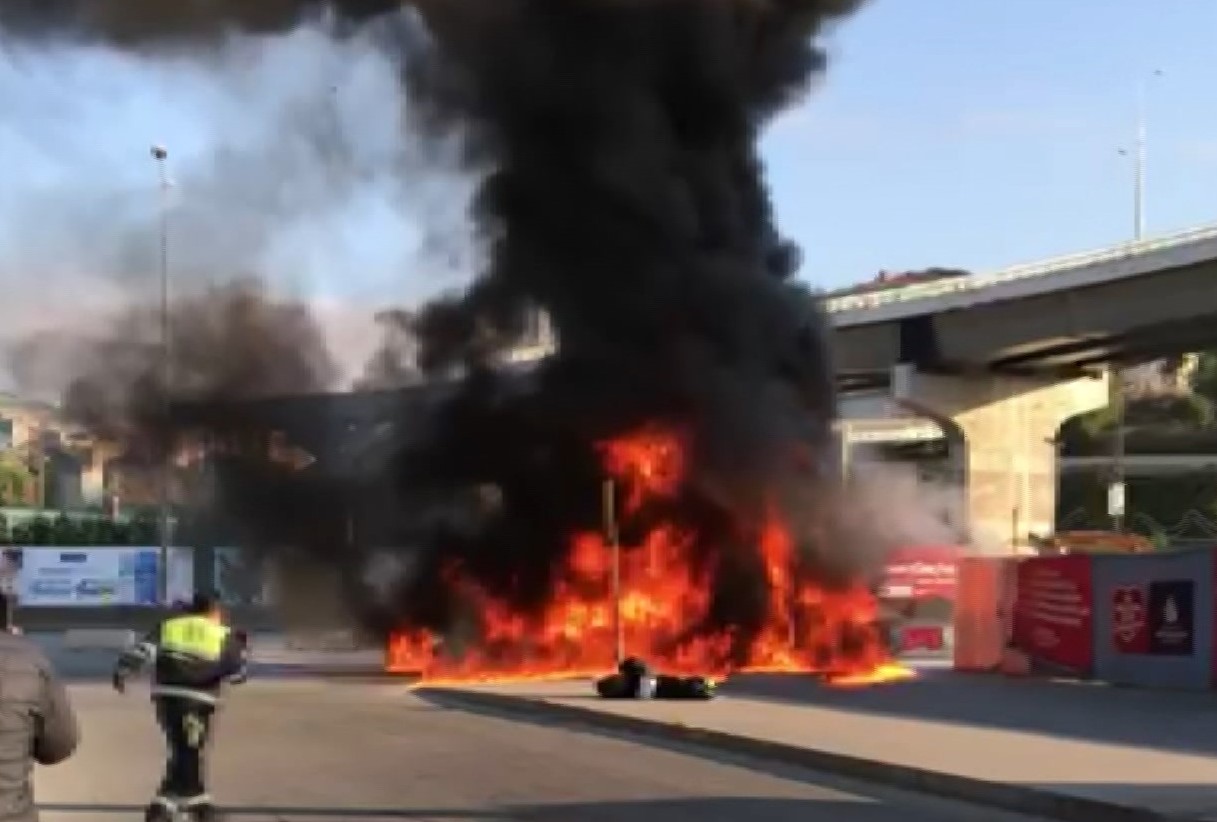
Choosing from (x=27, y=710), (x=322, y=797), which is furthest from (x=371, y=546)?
(x=27, y=710)

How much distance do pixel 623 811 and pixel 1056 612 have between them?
1247 centimetres

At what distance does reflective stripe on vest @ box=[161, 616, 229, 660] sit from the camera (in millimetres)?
9000

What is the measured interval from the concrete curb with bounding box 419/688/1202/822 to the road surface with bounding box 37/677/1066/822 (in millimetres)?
214

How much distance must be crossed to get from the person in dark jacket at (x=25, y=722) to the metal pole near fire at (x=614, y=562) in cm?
1666

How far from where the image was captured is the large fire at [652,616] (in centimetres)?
2412

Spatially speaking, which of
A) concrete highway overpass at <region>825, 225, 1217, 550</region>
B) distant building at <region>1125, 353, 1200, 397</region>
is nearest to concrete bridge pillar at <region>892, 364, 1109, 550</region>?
concrete highway overpass at <region>825, 225, 1217, 550</region>

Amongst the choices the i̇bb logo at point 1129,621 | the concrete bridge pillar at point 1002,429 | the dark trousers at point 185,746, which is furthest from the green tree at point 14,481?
the dark trousers at point 185,746

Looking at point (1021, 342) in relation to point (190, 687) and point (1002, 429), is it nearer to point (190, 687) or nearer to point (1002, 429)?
point (1002, 429)

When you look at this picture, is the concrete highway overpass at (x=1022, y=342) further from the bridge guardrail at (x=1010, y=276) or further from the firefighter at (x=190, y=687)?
the firefighter at (x=190, y=687)

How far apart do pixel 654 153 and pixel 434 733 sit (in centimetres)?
1043

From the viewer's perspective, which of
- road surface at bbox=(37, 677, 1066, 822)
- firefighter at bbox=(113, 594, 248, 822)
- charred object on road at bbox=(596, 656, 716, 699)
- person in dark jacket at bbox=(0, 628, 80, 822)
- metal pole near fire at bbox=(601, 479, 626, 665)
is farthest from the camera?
metal pole near fire at bbox=(601, 479, 626, 665)

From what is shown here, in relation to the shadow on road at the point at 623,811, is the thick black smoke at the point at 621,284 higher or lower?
higher

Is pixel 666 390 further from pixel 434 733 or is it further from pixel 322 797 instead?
pixel 322 797

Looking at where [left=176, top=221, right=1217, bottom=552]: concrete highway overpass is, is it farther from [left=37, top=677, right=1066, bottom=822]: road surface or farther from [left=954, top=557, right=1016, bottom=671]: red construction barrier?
[left=37, top=677, right=1066, bottom=822]: road surface
